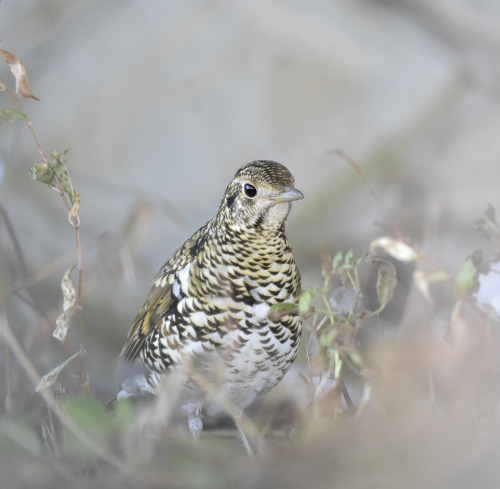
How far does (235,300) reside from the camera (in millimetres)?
644

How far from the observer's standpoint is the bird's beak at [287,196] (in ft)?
1.88

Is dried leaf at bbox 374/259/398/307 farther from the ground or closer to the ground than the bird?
farther from the ground

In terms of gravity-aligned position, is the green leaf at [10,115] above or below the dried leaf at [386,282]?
below

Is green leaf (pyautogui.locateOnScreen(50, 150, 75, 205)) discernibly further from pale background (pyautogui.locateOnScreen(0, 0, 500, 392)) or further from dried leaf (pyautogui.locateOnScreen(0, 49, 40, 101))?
pale background (pyautogui.locateOnScreen(0, 0, 500, 392))

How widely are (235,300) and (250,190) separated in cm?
11

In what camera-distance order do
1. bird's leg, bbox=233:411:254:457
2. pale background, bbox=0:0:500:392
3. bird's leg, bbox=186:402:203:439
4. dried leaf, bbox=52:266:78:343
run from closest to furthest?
bird's leg, bbox=233:411:254:457
dried leaf, bbox=52:266:78:343
bird's leg, bbox=186:402:203:439
pale background, bbox=0:0:500:392

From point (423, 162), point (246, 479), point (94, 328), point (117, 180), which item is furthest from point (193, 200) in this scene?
point (246, 479)

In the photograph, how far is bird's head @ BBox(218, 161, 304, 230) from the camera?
0.59m

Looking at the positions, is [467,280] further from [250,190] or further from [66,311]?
[66,311]

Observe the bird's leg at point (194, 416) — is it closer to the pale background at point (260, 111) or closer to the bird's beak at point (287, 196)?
the bird's beak at point (287, 196)

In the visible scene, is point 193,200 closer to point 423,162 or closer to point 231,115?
point 231,115

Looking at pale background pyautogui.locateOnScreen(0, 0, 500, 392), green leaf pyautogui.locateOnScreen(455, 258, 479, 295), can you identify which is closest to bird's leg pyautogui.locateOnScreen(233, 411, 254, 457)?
green leaf pyautogui.locateOnScreen(455, 258, 479, 295)

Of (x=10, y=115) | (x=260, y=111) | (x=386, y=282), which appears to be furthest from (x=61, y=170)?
(x=260, y=111)

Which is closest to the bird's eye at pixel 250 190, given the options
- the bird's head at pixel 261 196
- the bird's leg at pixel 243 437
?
the bird's head at pixel 261 196
